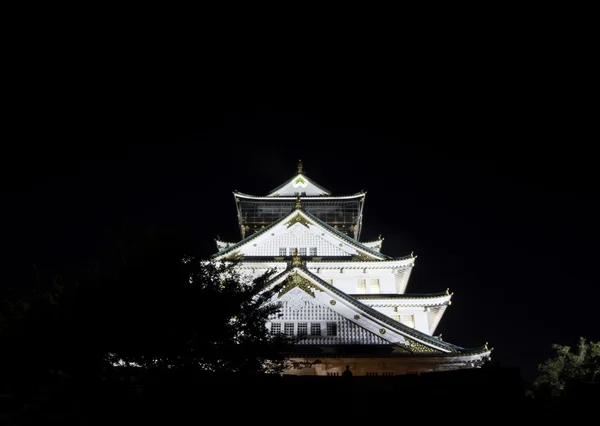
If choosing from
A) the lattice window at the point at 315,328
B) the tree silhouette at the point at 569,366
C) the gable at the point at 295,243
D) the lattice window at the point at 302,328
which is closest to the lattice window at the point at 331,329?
the lattice window at the point at 315,328

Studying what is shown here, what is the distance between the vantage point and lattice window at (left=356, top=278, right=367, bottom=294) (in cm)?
2633

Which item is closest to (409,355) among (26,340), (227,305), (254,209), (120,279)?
(227,305)

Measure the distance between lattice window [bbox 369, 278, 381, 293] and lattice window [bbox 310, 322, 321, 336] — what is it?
812 cm

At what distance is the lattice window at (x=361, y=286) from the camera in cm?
2633

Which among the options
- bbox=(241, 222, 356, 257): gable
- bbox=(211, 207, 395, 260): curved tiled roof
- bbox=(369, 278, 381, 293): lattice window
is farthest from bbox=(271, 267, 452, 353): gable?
bbox=(241, 222, 356, 257): gable

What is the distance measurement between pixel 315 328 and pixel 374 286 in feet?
28.5

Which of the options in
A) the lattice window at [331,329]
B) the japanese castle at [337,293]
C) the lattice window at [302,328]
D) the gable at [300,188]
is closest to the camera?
the japanese castle at [337,293]

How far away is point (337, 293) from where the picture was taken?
19.4 metres

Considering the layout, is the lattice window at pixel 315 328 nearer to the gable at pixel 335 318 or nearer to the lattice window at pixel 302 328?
the gable at pixel 335 318

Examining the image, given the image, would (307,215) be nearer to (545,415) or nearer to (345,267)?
(345,267)

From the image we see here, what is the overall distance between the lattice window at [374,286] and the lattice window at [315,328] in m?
8.12

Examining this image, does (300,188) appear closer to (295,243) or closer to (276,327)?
(295,243)

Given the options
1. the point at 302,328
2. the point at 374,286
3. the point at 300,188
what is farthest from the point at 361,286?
the point at 300,188

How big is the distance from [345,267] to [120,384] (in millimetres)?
19227
